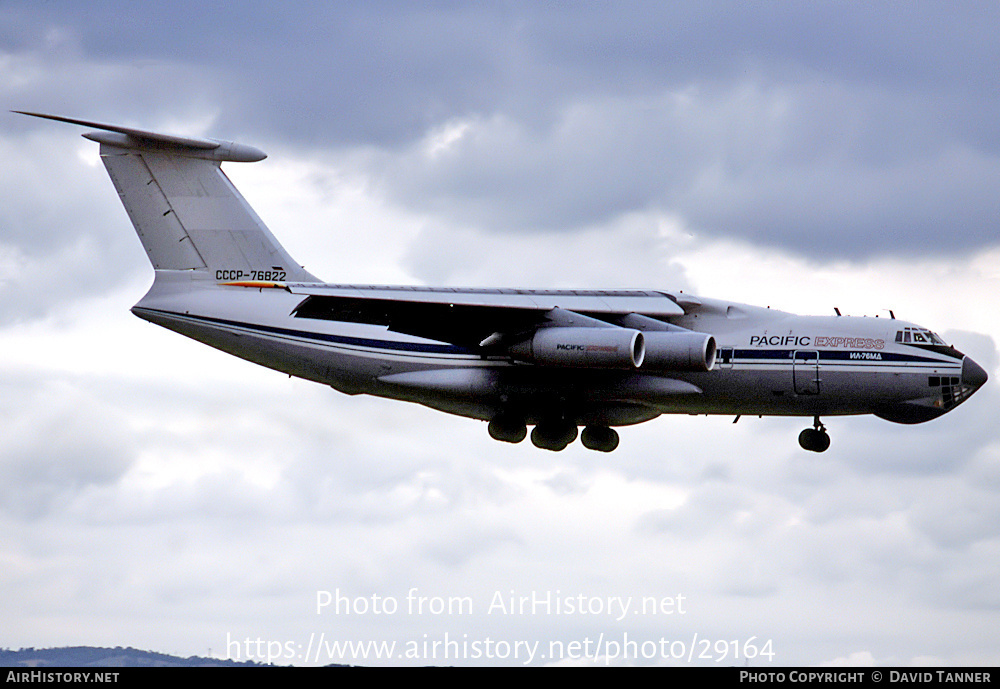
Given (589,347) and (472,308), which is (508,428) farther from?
(589,347)

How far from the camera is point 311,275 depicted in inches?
850

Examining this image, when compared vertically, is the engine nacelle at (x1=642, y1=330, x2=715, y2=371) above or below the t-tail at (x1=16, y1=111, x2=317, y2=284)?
below

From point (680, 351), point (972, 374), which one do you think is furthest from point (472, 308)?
point (972, 374)

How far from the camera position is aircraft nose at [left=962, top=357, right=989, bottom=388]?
1856 cm

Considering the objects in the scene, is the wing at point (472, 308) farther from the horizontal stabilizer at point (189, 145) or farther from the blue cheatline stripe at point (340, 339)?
the horizontal stabilizer at point (189, 145)

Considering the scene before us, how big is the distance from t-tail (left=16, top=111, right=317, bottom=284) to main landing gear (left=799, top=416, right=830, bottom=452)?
7.54 m

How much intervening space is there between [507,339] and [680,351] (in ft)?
7.87

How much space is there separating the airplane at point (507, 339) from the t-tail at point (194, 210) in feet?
0.07

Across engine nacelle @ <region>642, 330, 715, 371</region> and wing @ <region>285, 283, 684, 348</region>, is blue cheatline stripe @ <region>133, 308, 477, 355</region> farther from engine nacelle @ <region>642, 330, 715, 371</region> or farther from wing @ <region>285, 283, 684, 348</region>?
engine nacelle @ <region>642, 330, 715, 371</region>

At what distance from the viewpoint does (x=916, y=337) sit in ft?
61.3

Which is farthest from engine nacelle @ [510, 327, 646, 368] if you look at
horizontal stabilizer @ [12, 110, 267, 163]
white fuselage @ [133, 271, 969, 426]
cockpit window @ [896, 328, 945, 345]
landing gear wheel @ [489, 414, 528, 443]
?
horizontal stabilizer @ [12, 110, 267, 163]
